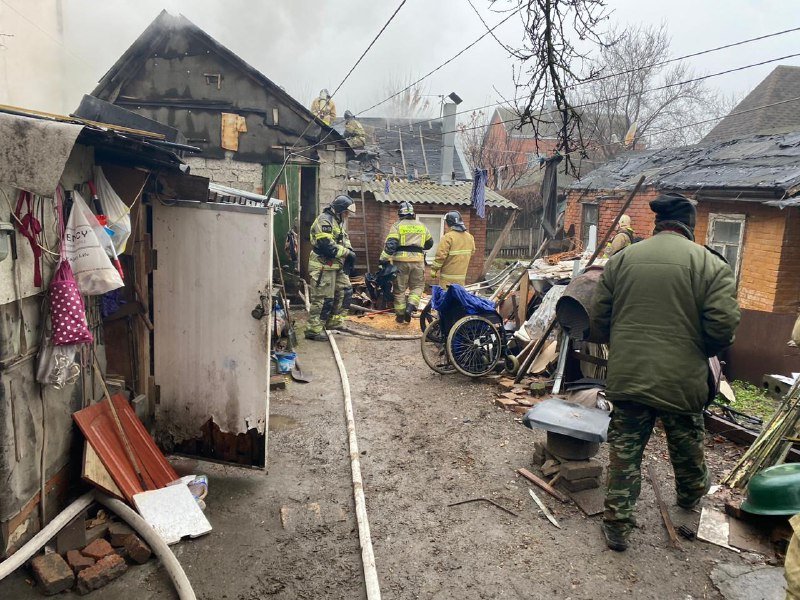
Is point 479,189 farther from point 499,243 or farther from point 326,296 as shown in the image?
point 326,296

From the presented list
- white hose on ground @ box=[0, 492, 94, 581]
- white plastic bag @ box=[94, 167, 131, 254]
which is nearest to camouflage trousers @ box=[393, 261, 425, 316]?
white plastic bag @ box=[94, 167, 131, 254]

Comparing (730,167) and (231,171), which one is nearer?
(730,167)

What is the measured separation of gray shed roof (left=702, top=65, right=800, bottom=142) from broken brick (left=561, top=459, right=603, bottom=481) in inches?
564

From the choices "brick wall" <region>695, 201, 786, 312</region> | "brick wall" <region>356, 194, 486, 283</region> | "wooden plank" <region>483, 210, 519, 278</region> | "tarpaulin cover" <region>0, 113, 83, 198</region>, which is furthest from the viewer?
"wooden plank" <region>483, 210, 519, 278</region>

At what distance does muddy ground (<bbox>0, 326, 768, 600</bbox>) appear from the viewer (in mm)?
3521

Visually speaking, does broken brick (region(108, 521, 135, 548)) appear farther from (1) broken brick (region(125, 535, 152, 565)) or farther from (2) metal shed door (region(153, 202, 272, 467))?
(2) metal shed door (region(153, 202, 272, 467))

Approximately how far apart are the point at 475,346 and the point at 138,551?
469cm

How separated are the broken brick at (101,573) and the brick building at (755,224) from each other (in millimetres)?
7341

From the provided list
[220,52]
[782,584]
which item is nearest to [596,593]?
[782,584]

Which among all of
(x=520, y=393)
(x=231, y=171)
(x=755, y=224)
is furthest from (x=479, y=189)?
(x=520, y=393)

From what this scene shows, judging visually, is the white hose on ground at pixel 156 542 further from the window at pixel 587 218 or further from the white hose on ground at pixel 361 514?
the window at pixel 587 218

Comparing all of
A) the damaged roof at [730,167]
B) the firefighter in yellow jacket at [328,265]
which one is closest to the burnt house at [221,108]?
the firefighter in yellow jacket at [328,265]

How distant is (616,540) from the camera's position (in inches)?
154

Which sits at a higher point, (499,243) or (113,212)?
(113,212)
